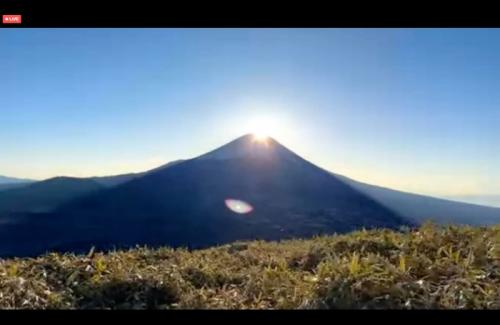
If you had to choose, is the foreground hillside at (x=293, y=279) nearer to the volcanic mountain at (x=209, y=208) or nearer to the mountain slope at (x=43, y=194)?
the volcanic mountain at (x=209, y=208)

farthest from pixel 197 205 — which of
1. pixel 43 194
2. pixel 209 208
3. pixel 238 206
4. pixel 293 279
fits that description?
pixel 293 279
